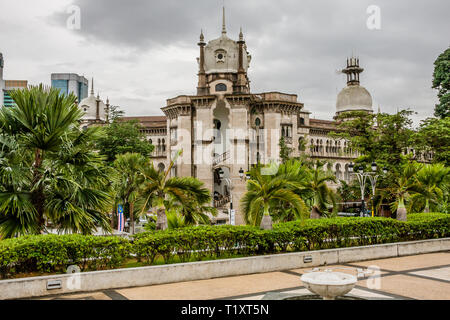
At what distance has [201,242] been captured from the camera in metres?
12.8

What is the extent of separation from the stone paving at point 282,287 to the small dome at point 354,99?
6199 centimetres

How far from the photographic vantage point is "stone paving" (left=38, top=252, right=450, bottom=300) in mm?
10039

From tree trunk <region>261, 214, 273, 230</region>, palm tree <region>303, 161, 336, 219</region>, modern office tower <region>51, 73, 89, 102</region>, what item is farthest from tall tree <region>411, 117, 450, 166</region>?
modern office tower <region>51, 73, 89, 102</region>

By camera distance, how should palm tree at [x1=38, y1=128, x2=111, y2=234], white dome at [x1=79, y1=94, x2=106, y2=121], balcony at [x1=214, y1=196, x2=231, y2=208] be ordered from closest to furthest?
palm tree at [x1=38, y1=128, x2=111, y2=234] → balcony at [x1=214, y1=196, x2=231, y2=208] → white dome at [x1=79, y1=94, x2=106, y2=121]

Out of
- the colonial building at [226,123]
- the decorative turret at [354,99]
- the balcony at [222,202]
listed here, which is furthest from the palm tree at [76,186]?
the decorative turret at [354,99]

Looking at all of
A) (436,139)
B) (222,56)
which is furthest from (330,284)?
(222,56)

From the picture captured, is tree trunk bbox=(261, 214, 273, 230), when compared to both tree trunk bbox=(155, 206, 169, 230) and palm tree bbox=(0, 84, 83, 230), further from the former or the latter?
palm tree bbox=(0, 84, 83, 230)

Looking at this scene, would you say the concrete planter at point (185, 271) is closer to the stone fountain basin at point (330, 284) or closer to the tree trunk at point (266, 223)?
the tree trunk at point (266, 223)

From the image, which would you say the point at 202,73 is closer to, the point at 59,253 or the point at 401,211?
the point at 401,211

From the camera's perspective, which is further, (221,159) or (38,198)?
(221,159)

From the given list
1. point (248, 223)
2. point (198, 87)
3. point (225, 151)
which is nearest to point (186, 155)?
point (225, 151)

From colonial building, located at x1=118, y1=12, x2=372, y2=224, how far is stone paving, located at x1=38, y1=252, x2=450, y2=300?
32177 mm

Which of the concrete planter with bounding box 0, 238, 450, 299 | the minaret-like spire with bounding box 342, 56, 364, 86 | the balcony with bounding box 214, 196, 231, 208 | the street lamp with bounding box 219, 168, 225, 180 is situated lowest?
the concrete planter with bounding box 0, 238, 450, 299

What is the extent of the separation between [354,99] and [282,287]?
66596 mm
